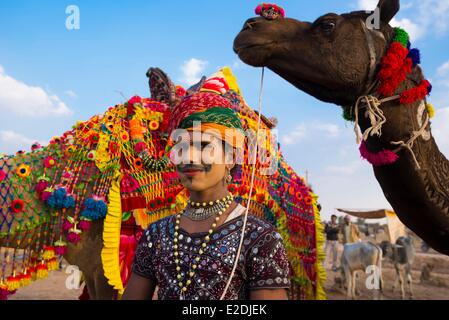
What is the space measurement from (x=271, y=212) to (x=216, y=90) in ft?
4.94

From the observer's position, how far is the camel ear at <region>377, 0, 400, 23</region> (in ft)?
8.11

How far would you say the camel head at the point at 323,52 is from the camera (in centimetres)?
232

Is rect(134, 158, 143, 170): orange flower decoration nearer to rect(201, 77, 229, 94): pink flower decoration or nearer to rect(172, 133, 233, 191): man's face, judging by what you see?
rect(201, 77, 229, 94): pink flower decoration

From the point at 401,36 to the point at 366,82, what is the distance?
1.28ft

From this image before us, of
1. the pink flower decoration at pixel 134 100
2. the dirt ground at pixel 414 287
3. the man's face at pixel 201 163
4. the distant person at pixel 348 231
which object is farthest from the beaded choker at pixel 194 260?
the distant person at pixel 348 231

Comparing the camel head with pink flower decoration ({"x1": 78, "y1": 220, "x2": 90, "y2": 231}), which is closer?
the camel head

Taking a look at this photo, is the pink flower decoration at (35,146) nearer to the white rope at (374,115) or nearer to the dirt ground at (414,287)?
the white rope at (374,115)

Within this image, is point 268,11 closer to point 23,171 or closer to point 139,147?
point 139,147

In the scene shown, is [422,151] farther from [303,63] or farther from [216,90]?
[216,90]

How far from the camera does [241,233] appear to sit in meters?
1.46

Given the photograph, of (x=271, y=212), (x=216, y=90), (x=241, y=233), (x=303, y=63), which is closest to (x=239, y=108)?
(x=216, y=90)

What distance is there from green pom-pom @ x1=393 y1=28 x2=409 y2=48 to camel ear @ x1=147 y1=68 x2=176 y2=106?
2.51m


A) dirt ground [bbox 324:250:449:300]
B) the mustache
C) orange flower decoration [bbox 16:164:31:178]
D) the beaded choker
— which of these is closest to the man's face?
the mustache
